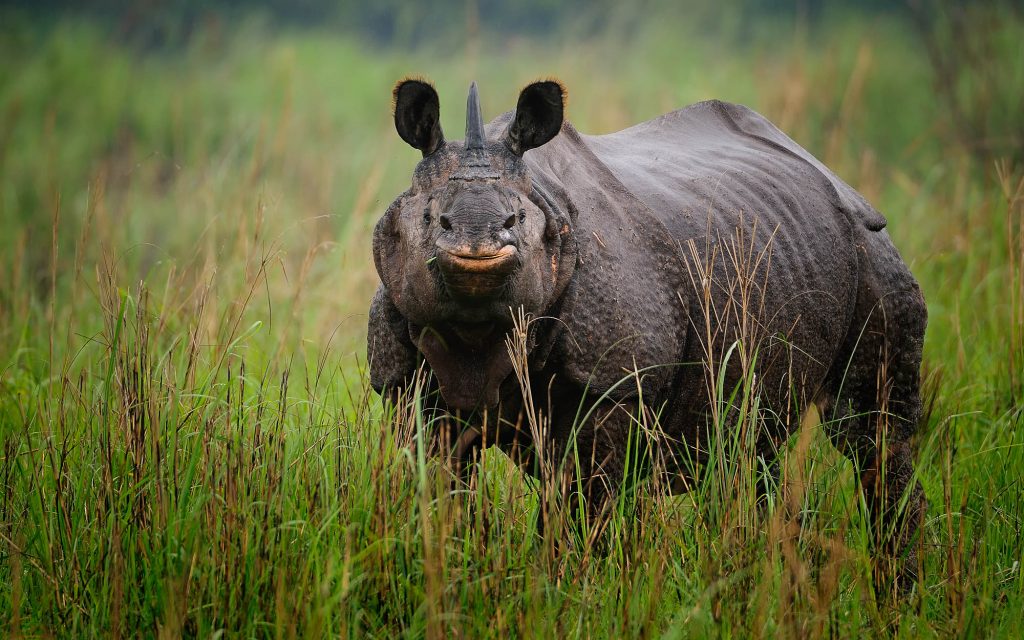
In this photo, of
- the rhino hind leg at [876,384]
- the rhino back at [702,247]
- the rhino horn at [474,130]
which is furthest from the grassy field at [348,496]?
the rhino horn at [474,130]

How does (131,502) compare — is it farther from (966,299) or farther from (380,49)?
(380,49)

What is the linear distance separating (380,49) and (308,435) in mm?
12283

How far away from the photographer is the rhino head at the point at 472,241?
3.08m

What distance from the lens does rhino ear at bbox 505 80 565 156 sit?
3371 millimetres

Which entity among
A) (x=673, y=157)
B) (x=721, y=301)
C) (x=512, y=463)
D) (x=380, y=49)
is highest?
(x=380, y=49)

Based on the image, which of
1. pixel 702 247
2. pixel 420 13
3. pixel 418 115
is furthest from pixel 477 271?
pixel 420 13

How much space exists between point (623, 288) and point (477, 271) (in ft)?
2.07

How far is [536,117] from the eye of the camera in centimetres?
343

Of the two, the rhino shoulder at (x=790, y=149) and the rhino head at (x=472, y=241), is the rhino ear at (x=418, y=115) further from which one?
the rhino shoulder at (x=790, y=149)

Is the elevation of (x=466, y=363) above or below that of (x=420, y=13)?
below

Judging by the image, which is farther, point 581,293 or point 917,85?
point 917,85

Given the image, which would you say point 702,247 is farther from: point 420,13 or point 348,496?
point 420,13

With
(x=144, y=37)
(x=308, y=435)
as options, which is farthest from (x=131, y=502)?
(x=144, y=37)

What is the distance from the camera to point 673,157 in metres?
4.37
